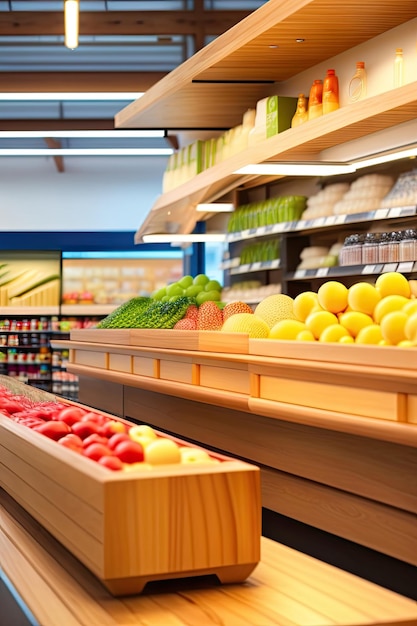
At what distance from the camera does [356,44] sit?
5227 mm

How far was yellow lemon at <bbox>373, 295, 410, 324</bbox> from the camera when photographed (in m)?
3.03

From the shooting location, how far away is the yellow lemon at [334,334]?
124 inches

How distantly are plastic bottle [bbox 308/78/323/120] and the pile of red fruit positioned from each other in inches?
125

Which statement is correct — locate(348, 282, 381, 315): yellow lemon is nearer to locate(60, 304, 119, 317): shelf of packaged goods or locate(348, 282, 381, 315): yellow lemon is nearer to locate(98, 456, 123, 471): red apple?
locate(98, 456, 123, 471): red apple

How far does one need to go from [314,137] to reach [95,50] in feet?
27.1

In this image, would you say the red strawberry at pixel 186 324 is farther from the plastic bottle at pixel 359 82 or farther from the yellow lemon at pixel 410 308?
the yellow lemon at pixel 410 308

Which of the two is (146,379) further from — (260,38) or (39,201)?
(39,201)

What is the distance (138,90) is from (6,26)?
1976mm

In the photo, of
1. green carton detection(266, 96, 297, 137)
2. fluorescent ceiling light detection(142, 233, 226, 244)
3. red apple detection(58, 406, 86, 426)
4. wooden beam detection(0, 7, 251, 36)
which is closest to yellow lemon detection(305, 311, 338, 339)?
red apple detection(58, 406, 86, 426)

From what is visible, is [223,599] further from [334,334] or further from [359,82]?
[359,82]

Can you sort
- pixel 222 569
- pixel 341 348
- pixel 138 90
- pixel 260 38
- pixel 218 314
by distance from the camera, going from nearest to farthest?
pixel 222 569
pixel 341 348
pixel 218 314
pixel 260 38
pixel 138 90

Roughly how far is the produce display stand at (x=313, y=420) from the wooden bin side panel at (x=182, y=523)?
0.87 meters

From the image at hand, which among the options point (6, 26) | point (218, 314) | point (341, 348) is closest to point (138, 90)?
point (6, 26)

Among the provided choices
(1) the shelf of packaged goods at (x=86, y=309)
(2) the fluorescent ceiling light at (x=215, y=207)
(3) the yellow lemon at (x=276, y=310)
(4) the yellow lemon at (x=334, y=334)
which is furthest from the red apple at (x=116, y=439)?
(1) the shelf of packaged goods at (x=86, y=309)
